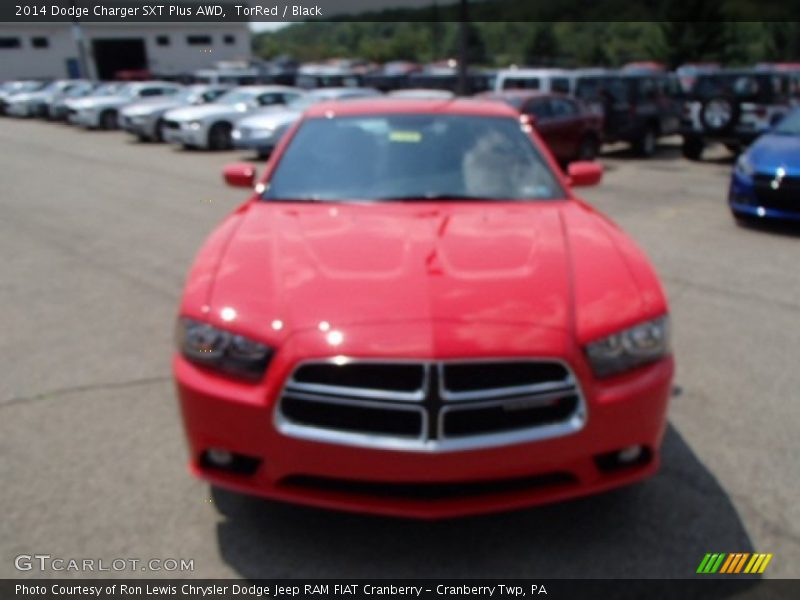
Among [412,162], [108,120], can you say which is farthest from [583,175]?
[108,120]

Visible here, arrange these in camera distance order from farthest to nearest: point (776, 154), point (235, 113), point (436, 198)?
point (235, 113) → point (776, 154) → point (436, 198)

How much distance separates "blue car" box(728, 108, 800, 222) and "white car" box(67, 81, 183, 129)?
20.1m

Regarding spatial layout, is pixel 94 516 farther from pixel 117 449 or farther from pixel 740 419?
pixel 740 419

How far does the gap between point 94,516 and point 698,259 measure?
611cm

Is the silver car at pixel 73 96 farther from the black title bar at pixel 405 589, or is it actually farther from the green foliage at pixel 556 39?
the black title bar at pixel 405 589

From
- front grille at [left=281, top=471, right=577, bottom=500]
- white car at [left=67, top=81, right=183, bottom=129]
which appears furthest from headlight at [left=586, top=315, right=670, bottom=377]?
white car at [left=67, top=81, right=183, bottom=129]

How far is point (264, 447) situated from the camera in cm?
258

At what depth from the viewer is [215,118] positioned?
1778 cm

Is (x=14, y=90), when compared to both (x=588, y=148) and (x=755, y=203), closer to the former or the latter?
(x=588, y=148)

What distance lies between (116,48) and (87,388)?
198 ft

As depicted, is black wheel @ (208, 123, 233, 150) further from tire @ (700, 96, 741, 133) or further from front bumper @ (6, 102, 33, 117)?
front bumper @ (6, 102, 33, 117)

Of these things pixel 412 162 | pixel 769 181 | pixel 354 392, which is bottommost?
pixel 769 181

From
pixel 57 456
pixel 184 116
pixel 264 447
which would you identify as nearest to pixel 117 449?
pixel 57 456

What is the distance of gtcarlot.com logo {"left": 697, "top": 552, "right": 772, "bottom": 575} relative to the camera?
2.73m
